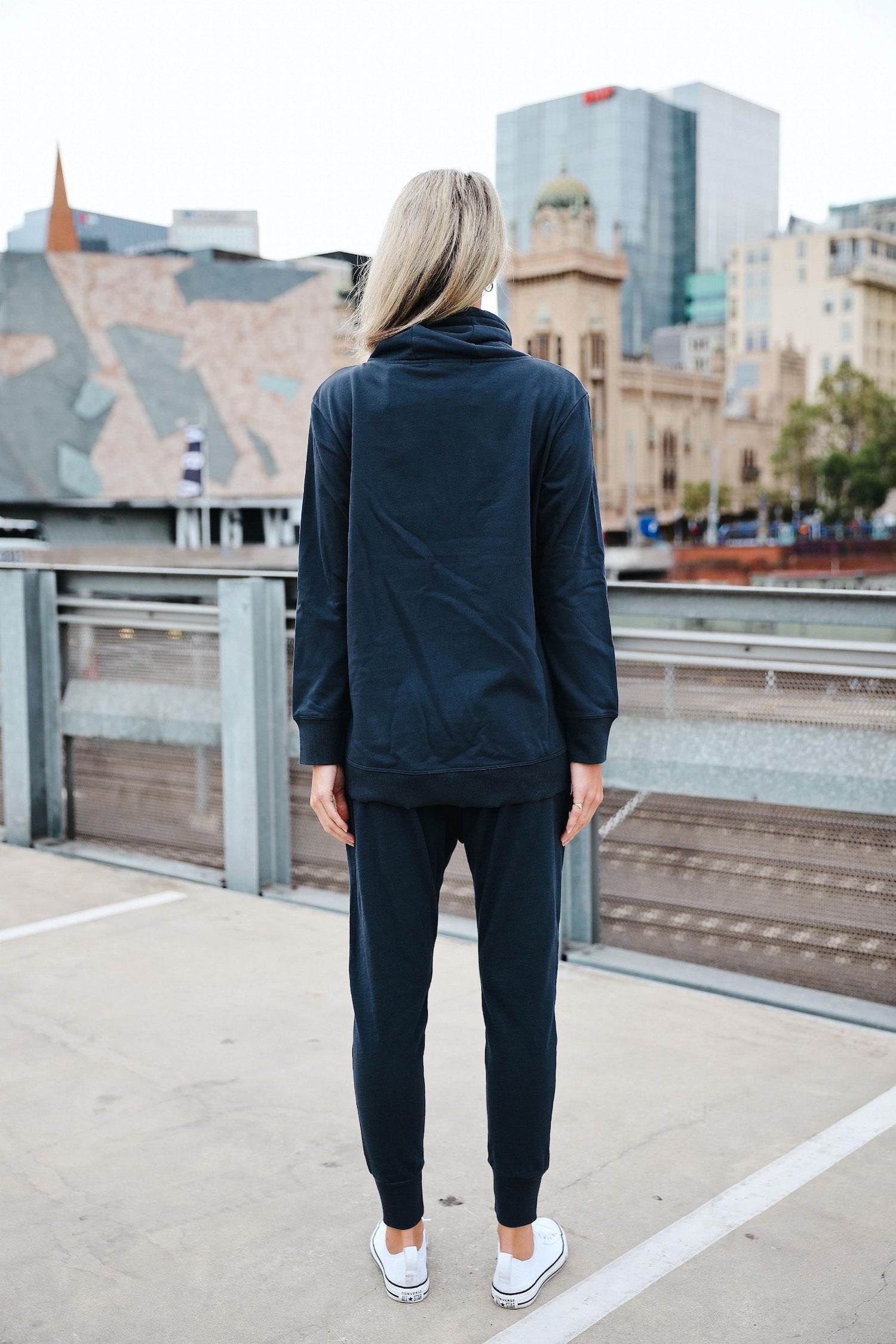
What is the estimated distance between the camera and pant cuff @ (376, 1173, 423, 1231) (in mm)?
2268

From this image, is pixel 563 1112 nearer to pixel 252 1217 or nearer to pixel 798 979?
pixel 252 1217

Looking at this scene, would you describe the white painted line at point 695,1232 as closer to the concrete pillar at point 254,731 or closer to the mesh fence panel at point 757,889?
the mesh fence panel at point 757,889

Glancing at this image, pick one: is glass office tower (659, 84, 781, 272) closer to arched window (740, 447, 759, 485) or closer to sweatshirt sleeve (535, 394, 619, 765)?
arched window (740, 447, 759, 485)

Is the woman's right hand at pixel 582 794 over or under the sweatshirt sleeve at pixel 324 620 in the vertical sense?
under

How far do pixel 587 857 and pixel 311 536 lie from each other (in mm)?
2214

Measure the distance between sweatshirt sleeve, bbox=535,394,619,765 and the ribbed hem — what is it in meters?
0.09

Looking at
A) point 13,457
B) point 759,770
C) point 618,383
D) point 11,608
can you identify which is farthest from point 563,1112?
point 618,383

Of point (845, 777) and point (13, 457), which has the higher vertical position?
point (13, 457)

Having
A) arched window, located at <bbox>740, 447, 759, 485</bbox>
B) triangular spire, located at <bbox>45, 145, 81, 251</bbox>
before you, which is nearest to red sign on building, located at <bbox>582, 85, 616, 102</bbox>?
arched window, located at <bbox>740, 447, 759, 485</bbox>

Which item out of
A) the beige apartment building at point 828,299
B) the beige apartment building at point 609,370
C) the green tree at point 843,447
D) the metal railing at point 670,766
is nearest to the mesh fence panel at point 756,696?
the metal railing at point 670,766

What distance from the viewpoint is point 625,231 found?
158 meters

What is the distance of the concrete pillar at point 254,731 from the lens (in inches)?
195

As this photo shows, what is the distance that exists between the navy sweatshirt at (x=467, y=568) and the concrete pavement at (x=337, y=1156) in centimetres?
94

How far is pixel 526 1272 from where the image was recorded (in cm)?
227
